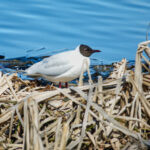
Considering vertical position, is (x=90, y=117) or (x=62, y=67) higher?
(x=90, y=117)

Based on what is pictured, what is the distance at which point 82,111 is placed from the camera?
426 cm

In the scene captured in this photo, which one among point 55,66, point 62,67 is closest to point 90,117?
point 62,67

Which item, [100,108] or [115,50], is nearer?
Answer: [100,108]

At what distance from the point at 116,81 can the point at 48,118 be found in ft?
2.49

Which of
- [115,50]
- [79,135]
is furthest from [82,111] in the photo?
Answer: [115,50]

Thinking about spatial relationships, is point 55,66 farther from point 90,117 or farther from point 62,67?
point 90,117

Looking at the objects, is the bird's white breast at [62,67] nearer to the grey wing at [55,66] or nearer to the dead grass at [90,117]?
the grey wing at [55,66]

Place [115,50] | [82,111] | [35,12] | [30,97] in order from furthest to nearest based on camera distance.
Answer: [35,12] → [115,50] → [82,111] → [30,97]

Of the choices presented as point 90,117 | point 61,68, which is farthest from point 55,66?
point 90,117

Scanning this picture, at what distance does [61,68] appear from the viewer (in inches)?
299

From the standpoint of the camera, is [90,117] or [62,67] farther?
[62,67]

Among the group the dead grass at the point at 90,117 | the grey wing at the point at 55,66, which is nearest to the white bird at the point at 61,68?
the grey wing at the point at 55,66

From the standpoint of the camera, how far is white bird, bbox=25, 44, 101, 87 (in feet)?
24.6

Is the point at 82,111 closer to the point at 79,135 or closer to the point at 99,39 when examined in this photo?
the point at 79,135
